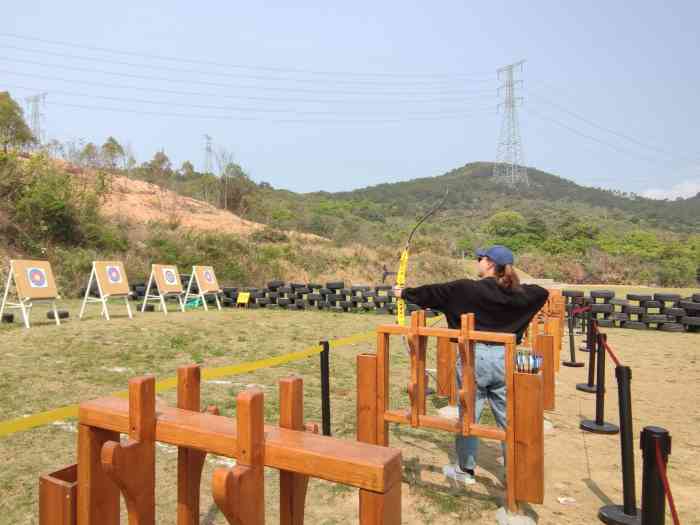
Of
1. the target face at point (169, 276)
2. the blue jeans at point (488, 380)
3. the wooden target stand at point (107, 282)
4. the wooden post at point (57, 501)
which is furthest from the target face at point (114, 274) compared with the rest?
the wooden post at point (57, 501)

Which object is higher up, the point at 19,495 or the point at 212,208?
the point at 212,208

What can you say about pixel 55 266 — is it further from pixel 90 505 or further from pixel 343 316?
pixel 90 505

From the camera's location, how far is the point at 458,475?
11.9 feet

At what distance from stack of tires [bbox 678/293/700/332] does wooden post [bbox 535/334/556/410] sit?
9031mm

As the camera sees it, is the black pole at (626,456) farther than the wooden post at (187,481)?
Yes

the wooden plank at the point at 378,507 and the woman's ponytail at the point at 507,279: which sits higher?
the woman's ponytail at the point at 507,279

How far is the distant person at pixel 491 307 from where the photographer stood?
3438 millimetres

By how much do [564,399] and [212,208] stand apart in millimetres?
36456

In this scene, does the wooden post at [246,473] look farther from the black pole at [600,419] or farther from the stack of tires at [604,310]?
the stack of tires at [604,310]

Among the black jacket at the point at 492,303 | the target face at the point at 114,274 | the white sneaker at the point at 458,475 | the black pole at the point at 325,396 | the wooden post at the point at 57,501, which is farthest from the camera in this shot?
the target face at the point at 114,274

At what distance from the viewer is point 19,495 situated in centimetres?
329

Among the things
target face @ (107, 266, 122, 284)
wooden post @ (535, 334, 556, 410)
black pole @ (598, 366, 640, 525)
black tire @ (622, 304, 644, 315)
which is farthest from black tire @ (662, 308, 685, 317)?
target face @ (107, 266, 122, 284)

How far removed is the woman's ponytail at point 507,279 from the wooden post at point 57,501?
269 cm

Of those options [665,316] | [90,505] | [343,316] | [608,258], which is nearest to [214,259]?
[343,316]
